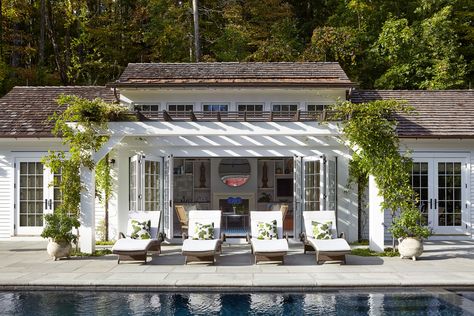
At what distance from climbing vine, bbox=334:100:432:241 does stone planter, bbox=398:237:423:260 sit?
0.77 metres

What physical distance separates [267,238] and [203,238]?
163 cm

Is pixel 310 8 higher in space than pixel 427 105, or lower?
higher

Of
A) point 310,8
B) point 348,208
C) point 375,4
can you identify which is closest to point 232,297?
point 348,208

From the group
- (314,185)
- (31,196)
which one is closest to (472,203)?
(314,185)

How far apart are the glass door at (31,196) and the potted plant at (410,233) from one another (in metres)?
10.5

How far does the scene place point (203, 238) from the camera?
45.2 ft

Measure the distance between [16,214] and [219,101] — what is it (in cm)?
750

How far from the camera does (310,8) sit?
109 ft

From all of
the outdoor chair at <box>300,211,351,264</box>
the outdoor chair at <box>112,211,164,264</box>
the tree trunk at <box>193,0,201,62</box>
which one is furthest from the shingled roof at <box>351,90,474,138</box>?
the tree trunk at <box>193,0,201,62</box>

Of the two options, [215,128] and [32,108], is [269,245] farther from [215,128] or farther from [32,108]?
[32,108]

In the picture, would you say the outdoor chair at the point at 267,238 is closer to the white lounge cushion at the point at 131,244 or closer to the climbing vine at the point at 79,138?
the white lounge cushion at the point at 131,244

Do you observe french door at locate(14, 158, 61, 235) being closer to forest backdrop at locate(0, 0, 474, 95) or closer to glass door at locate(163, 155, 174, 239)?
glass door at locate(163, 155, 174, 239)

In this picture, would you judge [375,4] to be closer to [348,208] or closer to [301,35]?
[301,35]

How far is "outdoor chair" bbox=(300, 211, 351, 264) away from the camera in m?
12.7
